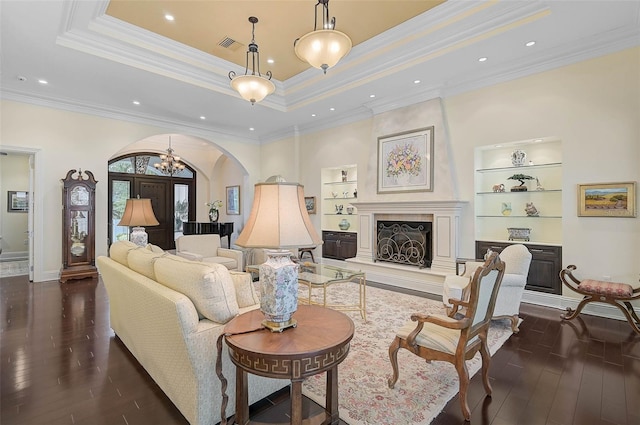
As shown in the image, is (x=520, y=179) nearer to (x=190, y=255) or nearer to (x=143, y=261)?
(x=143, y=261)

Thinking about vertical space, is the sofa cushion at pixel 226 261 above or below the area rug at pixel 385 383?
above

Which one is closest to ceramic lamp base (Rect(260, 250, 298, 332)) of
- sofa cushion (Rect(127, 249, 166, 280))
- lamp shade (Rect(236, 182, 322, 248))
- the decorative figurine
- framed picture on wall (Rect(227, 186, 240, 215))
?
lamp shade (Rect(236, 182, 322, 248))

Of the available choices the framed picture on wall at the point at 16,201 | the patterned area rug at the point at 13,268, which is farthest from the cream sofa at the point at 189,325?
the framed picture on wall at the point at 16,201

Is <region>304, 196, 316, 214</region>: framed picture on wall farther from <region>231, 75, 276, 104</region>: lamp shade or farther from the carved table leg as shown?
the carved table leg

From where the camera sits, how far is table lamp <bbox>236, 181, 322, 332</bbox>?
5.54 feet

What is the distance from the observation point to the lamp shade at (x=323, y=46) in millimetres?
3064

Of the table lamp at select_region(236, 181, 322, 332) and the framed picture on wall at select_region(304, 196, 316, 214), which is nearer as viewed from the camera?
the table lamp at select_region(236, 181, 322, 332)

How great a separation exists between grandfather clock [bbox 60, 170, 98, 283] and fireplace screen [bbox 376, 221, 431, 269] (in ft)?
18.9

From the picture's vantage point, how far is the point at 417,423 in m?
1.99

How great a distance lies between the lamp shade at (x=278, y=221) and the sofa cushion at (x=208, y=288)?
1.34 ft

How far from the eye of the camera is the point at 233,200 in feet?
33.9

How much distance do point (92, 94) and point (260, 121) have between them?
10.7 feet

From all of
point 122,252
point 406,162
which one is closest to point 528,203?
point 406,162

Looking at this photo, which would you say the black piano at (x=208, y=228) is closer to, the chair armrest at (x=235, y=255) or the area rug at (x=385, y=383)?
the chair armrest at (x=235, y=255)
